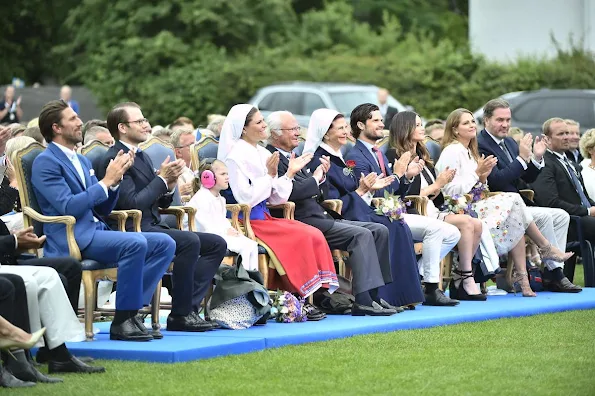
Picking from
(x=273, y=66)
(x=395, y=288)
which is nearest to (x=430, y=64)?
(x=273, y=66)

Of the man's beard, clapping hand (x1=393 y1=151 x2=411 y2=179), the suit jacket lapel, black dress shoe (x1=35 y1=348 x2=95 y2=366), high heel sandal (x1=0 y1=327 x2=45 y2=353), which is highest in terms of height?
the suit jacket lapel

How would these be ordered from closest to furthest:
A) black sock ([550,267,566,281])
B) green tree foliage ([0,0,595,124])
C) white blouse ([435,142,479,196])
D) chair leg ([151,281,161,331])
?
chair leg ([151,281,161,331]) < white blouse ([435,142,479,196]) < black sock ([550,267,566,281]) < green tree foliage ([0,0,595,124])

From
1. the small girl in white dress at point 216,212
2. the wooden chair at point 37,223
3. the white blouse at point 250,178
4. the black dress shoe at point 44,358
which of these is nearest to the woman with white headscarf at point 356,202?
the white blouse at point 250,178

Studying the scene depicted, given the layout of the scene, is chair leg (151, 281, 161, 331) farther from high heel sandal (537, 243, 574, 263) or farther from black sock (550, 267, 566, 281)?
black sock (550, 267, 566, 281)

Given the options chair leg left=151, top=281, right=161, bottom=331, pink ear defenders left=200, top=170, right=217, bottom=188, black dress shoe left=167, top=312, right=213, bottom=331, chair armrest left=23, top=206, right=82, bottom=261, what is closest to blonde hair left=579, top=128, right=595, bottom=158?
pink ear defenders left=200, top=170, right=217, bottom=188

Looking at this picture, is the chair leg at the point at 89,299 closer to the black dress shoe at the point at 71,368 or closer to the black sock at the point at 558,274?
the black dress shoe at the point at 71,368

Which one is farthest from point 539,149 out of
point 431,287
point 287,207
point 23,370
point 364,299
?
point 23,370

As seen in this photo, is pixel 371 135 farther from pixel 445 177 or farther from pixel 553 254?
pixel 553 254

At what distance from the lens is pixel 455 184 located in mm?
12914

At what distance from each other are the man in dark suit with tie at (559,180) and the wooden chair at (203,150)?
12.2ft

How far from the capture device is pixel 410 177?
12406 mm

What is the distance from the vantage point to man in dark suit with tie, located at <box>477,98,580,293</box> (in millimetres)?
13281

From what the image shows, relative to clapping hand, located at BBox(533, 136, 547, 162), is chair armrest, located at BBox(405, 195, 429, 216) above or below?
below

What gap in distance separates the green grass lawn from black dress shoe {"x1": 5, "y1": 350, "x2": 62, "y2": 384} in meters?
0.15
